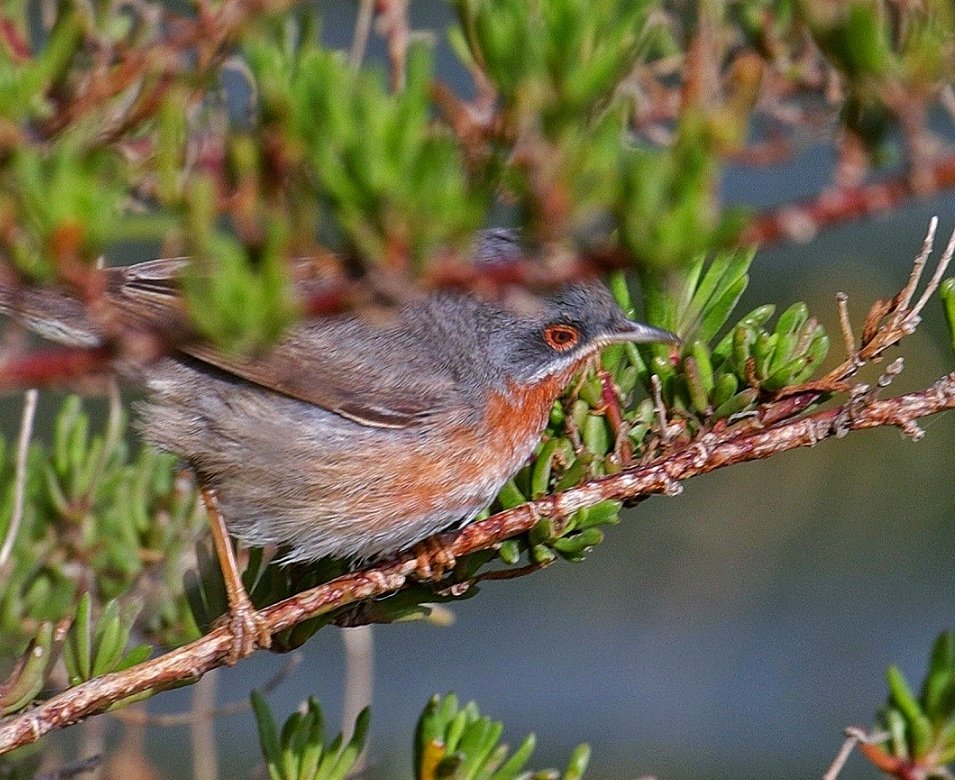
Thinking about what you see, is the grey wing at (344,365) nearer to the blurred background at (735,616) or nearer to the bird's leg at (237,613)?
the bird's leg at (237,613)

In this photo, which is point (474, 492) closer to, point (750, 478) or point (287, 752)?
point (287, 752)

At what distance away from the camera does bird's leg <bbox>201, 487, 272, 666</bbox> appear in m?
2.37

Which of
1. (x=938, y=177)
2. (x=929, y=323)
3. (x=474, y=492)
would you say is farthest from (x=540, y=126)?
(x=929, y=323)

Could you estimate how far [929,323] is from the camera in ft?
17.1

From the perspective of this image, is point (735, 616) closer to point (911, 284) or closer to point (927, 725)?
point (911, 284)

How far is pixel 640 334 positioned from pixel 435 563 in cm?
66

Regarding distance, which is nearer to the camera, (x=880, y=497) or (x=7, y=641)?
(x=7, y=641)

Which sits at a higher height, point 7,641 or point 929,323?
point 929,323

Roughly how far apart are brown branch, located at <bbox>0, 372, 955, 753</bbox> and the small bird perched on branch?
1.71 feet

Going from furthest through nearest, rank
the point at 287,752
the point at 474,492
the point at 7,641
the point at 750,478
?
the point at 750,478
the point at 474,492
the point at 7,641
the point at 287,752

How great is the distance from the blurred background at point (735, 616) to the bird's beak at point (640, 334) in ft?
7.90

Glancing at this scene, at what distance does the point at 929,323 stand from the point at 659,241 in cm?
423

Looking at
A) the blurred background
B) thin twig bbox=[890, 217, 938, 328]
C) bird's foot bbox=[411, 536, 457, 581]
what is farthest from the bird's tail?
the blurred background

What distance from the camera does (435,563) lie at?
2602mm
